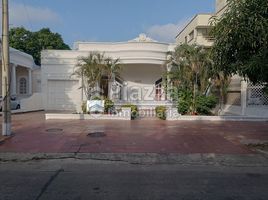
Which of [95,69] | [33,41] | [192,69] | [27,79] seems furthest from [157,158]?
[33,41]

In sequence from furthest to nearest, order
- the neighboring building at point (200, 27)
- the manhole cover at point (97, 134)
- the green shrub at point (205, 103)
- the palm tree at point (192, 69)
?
the neighboring building at point (200, 27) < the green shrub at point (205, 103) < the palm tree at point (192, 69) < the manhole cover at point (97, 134)

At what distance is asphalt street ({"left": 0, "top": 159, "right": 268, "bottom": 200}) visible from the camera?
575 centimetres

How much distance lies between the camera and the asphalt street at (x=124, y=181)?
18.9ft

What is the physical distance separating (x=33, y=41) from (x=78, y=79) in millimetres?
24734

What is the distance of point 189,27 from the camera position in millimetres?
37656

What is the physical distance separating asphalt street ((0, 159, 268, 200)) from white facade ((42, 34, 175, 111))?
1557cm

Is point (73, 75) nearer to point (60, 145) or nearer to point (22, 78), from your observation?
point (22, 78)

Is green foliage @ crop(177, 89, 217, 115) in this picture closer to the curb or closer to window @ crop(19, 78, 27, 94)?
the curb

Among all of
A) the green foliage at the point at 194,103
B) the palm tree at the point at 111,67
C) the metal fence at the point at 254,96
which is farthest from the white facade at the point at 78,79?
the metal fence at the point at 254,96

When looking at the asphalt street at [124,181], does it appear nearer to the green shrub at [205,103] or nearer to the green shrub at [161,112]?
the green shrub at [161,112]

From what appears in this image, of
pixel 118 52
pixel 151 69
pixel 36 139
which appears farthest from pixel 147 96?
pixel 36 139

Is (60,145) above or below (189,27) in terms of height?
below

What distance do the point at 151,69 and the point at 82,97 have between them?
5.86 metres

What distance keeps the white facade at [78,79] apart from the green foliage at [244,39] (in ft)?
44.1
